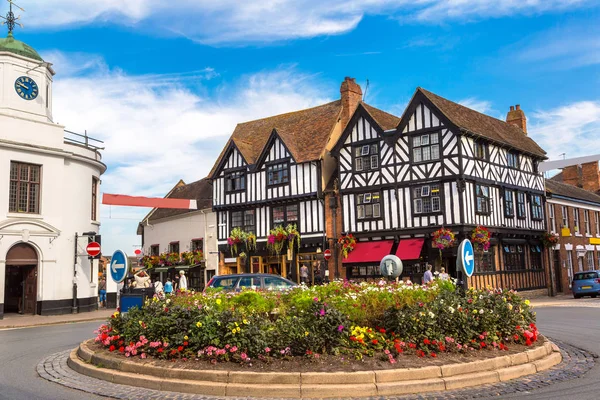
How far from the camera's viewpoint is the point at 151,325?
9086 mm

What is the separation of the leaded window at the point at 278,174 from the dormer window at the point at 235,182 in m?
2.02

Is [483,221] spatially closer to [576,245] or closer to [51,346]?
[576,245]

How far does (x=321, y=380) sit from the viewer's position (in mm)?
7434

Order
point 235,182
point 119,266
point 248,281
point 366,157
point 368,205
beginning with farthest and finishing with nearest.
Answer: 1. point 235,182
2. point 366,157
3. point 368,205
4. point 248,281
5. point 119,266

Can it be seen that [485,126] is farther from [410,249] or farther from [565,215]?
[565,215]

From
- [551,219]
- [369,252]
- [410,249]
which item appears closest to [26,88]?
[369,252]

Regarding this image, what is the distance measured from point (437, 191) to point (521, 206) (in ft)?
21.1

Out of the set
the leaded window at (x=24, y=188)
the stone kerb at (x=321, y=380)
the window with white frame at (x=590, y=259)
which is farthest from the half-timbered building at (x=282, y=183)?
the stone kerb at (x=321, y=380)

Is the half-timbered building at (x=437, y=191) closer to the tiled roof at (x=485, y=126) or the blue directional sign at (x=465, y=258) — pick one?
the tiled roof at (x=485, y=126)

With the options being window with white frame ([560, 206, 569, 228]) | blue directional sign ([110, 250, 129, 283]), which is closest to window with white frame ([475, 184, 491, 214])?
window with white frame ([560, 206, 569, 228])

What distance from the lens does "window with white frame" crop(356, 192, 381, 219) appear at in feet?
95.6

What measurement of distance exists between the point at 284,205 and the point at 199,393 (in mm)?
25652

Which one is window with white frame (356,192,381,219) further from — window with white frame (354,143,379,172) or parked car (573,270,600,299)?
parked car (573,270,600,299)

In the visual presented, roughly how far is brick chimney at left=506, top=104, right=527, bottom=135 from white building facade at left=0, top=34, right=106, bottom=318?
26809 millimetres
